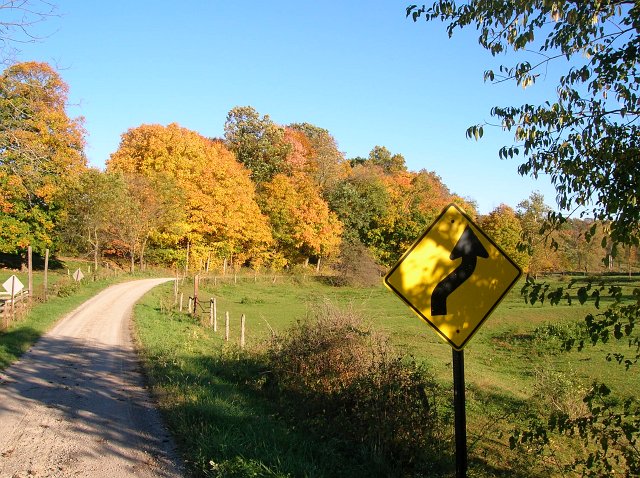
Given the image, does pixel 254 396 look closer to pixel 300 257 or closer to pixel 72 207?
pixel 72 207

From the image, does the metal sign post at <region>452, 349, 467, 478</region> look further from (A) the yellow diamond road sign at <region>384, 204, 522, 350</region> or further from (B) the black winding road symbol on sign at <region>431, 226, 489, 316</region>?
(B) the black winding road symbol on sign at <region>431, 226, 489, 316</region>

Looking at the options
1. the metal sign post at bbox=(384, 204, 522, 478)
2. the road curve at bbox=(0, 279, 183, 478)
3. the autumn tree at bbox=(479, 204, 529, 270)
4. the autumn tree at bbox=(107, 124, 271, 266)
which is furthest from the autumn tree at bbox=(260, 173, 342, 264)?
the metal sign post at bbox=(384, 204, 522, 478)

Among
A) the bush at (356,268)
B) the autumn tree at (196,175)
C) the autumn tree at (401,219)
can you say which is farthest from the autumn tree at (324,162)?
the autumn tree at (196,175)

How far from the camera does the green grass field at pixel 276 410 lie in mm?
5551

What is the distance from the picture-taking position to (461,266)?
11.6ft

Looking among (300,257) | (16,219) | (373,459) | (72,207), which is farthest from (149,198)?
(373,459)

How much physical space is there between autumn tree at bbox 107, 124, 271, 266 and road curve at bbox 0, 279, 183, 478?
33447 millimetres

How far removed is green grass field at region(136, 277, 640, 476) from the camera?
18.2ft

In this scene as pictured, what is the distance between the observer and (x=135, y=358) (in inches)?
488

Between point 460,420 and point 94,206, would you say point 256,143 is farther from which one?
point 460,420

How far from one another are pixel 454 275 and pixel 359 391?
153 inches

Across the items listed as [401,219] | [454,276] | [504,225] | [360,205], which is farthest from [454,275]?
[504,225]

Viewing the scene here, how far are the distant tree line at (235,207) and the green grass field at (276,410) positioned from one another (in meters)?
6.49

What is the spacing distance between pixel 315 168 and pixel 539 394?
57682mm
